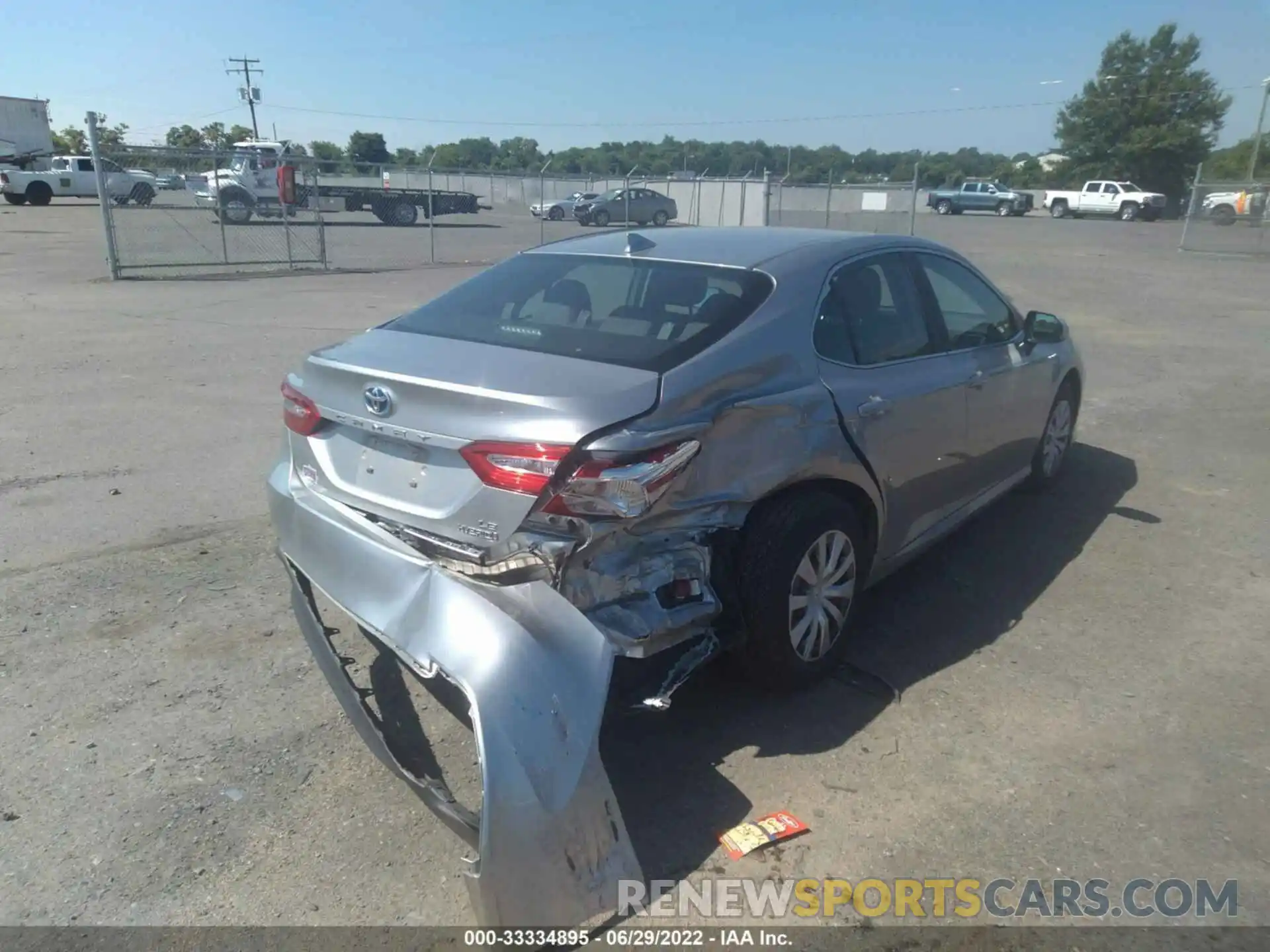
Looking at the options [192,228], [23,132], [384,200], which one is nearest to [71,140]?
[23,132]

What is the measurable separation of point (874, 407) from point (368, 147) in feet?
274

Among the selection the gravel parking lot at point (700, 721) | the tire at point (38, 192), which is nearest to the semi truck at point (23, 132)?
the tire at point (38, 192)

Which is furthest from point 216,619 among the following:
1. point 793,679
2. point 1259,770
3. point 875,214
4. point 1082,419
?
point 875,214

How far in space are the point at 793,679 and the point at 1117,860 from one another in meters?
1.17

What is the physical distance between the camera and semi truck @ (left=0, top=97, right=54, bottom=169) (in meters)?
43.4

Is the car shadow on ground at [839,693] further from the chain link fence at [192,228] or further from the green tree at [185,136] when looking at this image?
the green tree at [185,136]

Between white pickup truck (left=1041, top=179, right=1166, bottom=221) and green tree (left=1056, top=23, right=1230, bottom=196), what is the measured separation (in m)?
13.0

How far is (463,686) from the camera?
2.52 m

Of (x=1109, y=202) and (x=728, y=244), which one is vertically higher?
(x=728, y=244)

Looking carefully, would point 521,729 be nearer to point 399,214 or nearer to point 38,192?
point 399,214

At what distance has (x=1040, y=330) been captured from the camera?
5.27 metres

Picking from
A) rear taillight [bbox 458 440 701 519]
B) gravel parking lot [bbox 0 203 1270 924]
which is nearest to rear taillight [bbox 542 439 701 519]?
rear taillight [bbox 458 440 701 519]

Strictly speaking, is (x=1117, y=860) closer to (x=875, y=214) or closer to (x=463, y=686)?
(x=463, y=686)

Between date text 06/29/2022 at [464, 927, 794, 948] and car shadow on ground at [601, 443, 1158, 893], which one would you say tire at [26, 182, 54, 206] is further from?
date text 06/29/2022 at [464, 927, 794, 948]
